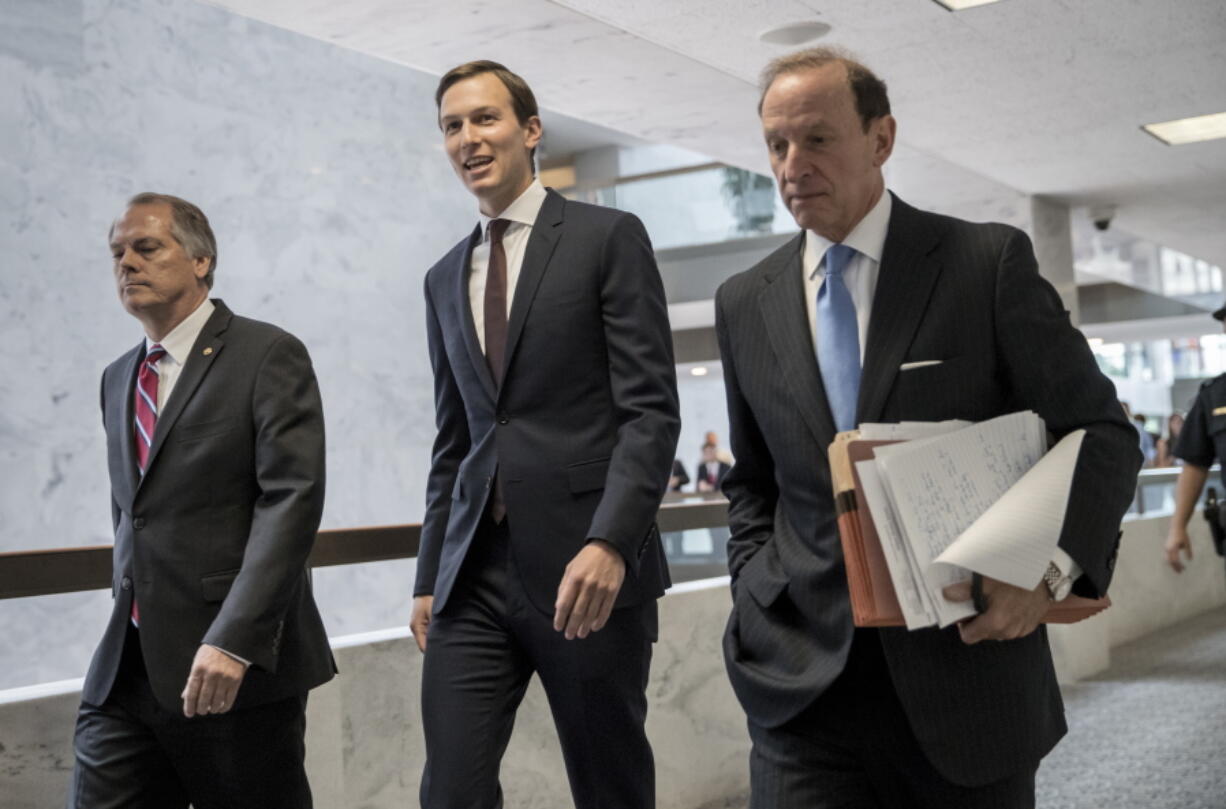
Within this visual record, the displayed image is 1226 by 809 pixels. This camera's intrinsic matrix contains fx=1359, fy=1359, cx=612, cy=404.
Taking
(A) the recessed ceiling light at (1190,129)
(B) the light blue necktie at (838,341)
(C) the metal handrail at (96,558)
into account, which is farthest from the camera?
(A) the recessed ceiling light at (1190,129)

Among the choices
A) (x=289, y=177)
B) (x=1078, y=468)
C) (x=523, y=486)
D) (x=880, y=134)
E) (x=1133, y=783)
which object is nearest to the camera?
(x=1078, y=468)

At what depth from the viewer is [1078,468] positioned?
1857mm

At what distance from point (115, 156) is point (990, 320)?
8.39m

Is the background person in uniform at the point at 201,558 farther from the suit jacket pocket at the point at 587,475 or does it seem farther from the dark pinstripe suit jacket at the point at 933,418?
the dark pinstripe suit jacket at the point at 933,418

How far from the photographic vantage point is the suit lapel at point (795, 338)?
208 cm

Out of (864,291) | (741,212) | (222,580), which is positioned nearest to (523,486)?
(222,580)

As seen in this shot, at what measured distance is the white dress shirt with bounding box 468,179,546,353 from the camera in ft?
9.25

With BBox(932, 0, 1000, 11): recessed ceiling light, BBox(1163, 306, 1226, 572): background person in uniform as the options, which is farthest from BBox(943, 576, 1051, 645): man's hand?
BBox(1163, 306, 1226, 572): background person in uniform

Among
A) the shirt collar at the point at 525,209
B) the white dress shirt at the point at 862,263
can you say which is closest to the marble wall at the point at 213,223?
the shirt collar at the point at 525,209

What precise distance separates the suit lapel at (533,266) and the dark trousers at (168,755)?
35.5 inches

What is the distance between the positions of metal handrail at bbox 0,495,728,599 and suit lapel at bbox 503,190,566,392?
1275mm

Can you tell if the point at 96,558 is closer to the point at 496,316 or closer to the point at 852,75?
the point at 496,316

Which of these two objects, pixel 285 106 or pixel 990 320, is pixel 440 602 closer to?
pixel 990 320

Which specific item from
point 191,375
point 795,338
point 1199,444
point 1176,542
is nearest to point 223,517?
point 191,375
